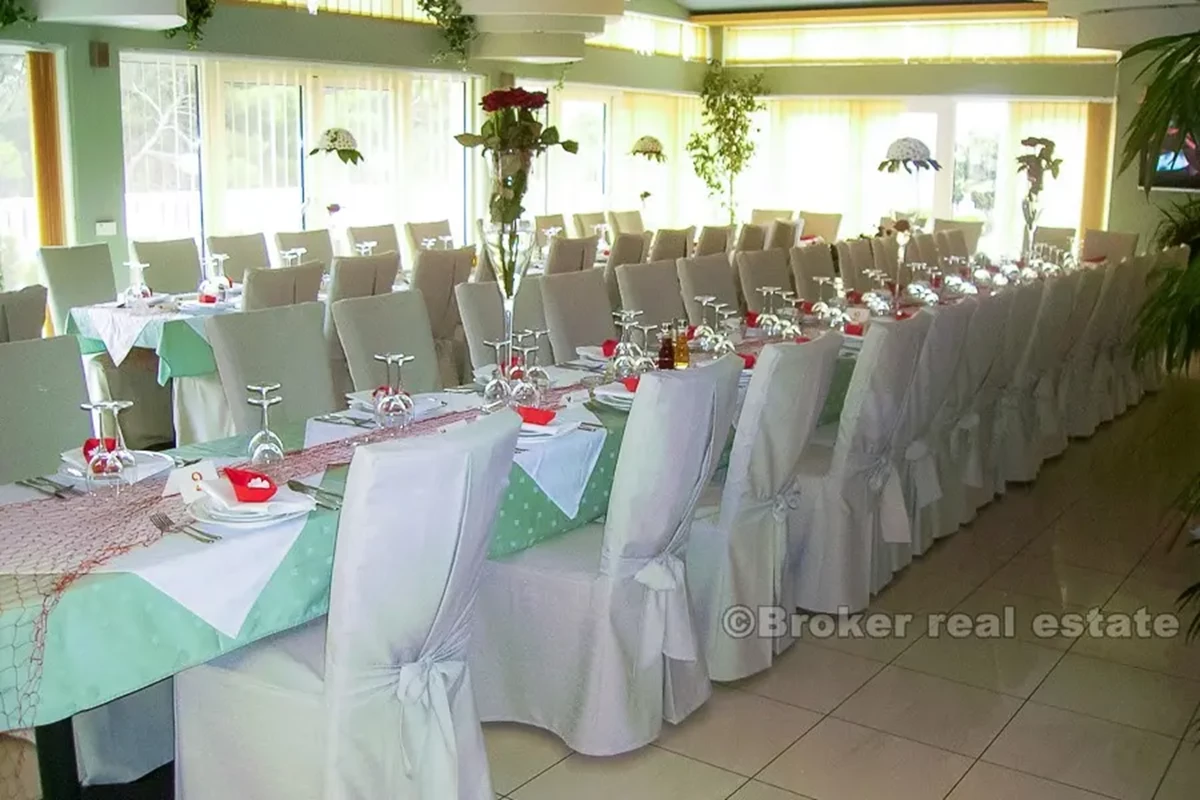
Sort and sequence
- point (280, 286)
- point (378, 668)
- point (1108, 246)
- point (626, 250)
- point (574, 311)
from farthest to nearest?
point (1108, 246) < point (626, 250) < point (280, 286) < point (574, 311) < point (378, 668)

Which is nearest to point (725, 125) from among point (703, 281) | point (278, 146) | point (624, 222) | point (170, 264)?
point (624, 222)

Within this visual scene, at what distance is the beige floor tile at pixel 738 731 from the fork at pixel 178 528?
155 centimetres

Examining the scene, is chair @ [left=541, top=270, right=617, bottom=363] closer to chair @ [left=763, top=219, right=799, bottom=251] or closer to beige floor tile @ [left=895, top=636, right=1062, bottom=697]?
beige floor tile @ [left=895, top=636, right=1062, bottom=697]

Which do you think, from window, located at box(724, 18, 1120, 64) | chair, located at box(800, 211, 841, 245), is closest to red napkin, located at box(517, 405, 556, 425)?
chair, located at box(800, 211, 841, 245)

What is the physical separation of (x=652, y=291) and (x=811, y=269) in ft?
7.65

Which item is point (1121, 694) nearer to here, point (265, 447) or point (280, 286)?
point (265, 447)

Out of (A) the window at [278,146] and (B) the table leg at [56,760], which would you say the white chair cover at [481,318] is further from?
(A) the window at [278,146]

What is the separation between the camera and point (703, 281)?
24.0 feet

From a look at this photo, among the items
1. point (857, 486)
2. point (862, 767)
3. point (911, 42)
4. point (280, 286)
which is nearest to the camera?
point (862, 767)

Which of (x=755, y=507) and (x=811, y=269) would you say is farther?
(x=811, y=269)

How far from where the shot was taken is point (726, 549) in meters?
3.90

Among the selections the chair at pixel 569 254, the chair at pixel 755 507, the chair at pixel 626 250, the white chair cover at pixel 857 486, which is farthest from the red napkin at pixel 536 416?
the chair at pixel 626 250

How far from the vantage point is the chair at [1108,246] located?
10.6m
